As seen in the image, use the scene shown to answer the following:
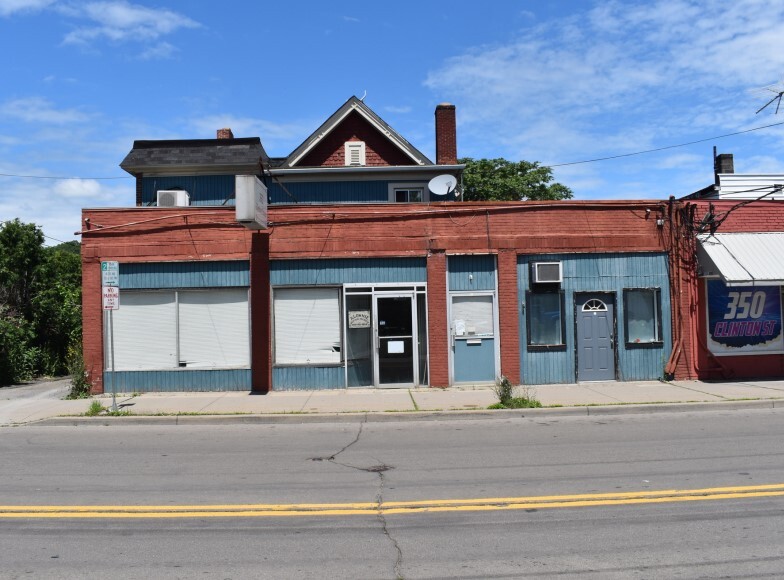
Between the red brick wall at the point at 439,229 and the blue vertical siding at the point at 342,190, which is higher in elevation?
the blue vertical siding at the point at 342,190

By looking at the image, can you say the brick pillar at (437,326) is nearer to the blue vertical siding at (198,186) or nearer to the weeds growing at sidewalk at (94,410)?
the weeds growing at sidewalk at (94,410)

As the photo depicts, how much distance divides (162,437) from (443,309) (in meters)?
6.75

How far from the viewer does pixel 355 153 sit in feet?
74.4

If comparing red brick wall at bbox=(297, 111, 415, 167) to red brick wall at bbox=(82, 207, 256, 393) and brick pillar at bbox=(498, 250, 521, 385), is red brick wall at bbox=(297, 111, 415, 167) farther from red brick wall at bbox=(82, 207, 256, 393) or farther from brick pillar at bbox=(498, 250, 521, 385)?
brick pillar at bbox=(498, 250, 521, 385)

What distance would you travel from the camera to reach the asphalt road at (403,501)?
16.2 ft

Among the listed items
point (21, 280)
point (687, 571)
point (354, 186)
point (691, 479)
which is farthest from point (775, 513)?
point (21, 280)

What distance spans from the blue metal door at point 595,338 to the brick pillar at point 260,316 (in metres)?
7.16

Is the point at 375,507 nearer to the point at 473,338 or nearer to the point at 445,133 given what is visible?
the point at 473,338

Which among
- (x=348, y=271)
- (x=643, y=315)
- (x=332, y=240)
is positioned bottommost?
(x=643, y=315)

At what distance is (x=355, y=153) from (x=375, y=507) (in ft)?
58.3

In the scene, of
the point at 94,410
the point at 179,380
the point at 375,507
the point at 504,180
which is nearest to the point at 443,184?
the point at 179,380

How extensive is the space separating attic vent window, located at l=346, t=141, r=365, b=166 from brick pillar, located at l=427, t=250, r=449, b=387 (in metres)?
9.07

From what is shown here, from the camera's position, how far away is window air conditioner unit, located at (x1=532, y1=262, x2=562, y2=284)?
14711 millimetres

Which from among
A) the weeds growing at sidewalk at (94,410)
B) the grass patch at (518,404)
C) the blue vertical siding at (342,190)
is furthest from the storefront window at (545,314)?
the weeds growing at sidewalk at (94,410)
